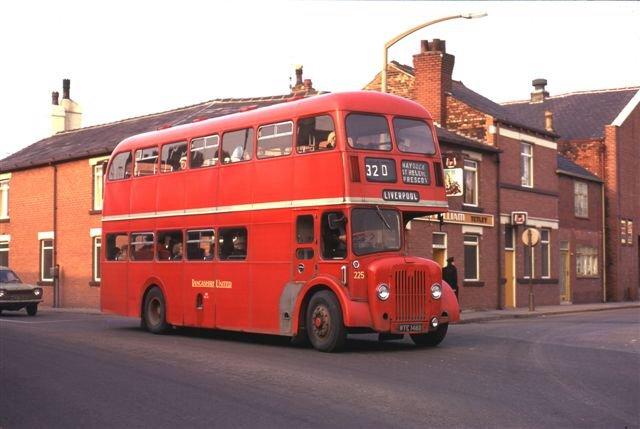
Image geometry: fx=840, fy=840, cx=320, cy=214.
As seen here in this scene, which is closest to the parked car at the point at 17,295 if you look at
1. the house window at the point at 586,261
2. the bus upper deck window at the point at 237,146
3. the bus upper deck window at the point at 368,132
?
the bus upper deck window at the point at 237,146

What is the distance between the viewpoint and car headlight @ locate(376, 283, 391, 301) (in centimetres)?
1477

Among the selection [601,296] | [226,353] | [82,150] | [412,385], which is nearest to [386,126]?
[226,353]

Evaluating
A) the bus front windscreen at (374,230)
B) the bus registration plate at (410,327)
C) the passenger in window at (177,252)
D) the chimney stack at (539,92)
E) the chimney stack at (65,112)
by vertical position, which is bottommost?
the bus registration plate at (410,327)

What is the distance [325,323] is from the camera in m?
15.1

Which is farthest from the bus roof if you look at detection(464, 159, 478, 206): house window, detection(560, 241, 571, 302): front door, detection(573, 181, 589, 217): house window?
detection(573, 181, 589, 217): house window

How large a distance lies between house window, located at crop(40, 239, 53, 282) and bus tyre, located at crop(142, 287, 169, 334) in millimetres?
17014

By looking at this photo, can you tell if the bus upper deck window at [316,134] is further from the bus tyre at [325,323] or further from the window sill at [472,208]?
the window sill at [472,208]

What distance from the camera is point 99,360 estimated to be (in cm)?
1369

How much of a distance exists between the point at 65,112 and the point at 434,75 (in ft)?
70.7

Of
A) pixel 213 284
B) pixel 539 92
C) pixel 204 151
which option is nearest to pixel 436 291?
pixel 213 284

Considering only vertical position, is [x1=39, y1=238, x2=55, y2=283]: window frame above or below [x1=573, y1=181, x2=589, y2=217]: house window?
below

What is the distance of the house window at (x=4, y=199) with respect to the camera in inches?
1543

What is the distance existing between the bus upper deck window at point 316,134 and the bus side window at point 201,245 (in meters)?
3.48

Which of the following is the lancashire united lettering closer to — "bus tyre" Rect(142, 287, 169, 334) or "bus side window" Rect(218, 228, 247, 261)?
"bus side window" Rect(218, 228, 247, 261)
